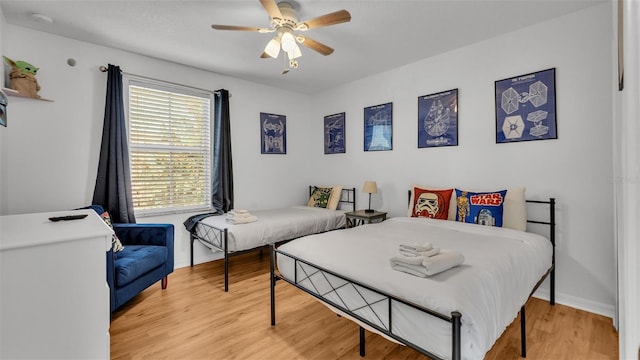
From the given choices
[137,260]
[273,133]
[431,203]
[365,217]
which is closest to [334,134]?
[273,133]

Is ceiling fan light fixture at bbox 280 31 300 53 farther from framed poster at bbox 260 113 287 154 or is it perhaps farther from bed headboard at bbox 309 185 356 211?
bed headboard at bbox 309 185 356 211

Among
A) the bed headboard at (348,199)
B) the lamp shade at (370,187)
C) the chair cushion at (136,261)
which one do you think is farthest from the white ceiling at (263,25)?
the chair cushion at (136,261)

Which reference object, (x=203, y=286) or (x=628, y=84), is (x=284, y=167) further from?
(x=628, y=84)

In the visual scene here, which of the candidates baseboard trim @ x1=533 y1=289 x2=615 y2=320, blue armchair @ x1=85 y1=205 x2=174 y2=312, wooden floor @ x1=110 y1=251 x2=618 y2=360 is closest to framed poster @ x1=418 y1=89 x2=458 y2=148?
baseboard trim @ x1=533 y1=289 x2=615 y2=320

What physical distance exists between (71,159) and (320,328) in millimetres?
3004

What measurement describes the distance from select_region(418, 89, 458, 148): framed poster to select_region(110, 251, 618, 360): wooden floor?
186cm

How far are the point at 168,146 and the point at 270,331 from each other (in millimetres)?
2644

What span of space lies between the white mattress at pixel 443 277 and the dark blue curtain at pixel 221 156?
77.9 inches

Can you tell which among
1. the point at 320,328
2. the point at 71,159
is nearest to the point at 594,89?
the point at 320,328

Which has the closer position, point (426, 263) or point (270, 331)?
point (426, 263)

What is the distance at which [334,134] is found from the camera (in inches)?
188

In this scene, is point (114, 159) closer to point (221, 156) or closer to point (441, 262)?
point (221, 156)

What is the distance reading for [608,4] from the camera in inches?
93.2

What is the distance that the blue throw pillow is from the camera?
2709 millimetres
